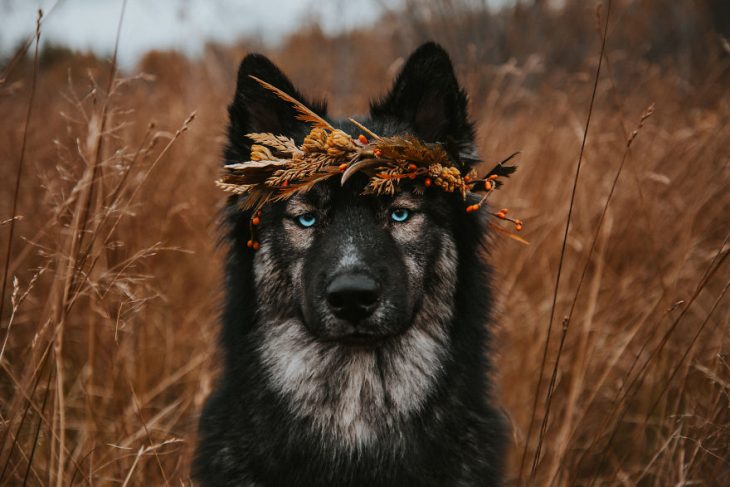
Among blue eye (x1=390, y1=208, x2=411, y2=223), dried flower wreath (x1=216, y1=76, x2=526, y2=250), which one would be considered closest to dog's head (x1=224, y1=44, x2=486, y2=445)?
blue eye (x1=390, y1=208, x2=411, y2=223)

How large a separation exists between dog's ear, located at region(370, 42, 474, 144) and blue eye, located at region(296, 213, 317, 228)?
65cm

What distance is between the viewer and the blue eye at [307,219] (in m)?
2.42

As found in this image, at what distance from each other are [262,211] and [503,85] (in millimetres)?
4675

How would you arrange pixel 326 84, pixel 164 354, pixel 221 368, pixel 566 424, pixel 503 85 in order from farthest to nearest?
1. pixel 326 84
2. pixel 503 85
3. pixel 164 354
4. pixel 566 424
5. pixel 221 368

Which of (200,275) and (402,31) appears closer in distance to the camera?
(200,275)

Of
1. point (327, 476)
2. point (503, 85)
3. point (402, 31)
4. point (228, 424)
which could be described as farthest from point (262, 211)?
point (402, 31)

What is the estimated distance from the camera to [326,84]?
22.4ft

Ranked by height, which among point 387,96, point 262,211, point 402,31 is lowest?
point 262,211

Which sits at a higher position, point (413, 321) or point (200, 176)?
point (200, 176)

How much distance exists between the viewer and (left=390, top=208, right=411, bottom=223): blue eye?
2387 millimetres

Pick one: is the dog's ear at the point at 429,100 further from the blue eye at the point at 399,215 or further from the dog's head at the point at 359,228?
the blue eye at the point at 399,215

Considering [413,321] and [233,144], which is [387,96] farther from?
[413,321]

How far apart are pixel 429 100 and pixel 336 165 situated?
0.65 m

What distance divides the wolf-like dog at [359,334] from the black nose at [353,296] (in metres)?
0.07
